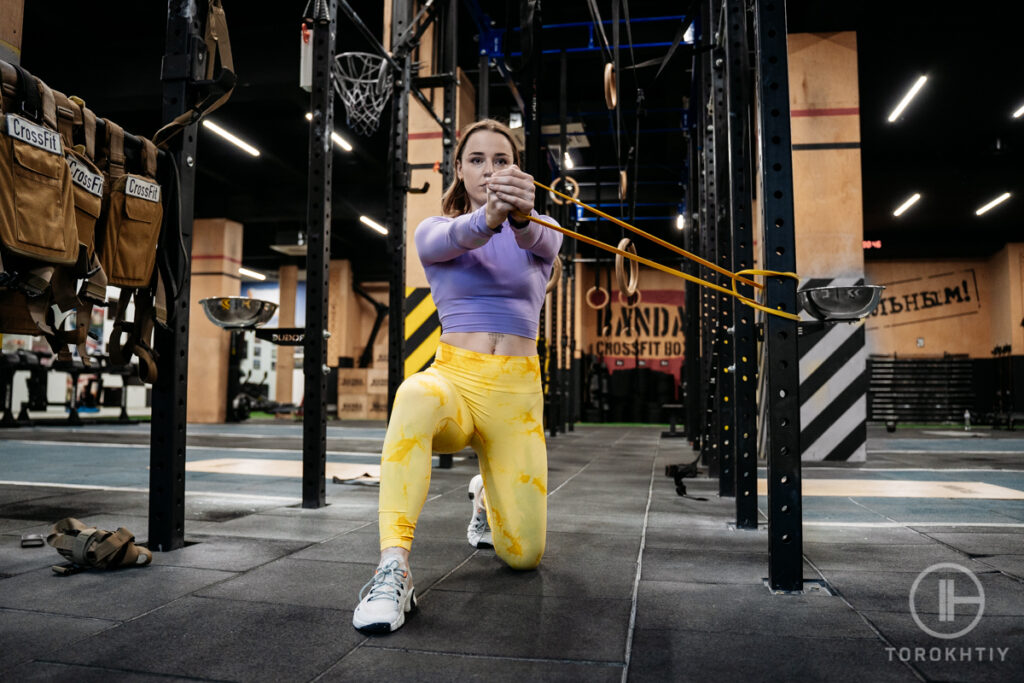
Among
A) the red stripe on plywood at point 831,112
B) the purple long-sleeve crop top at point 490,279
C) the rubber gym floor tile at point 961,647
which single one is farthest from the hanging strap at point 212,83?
the red stripe on plywood at point 831,112

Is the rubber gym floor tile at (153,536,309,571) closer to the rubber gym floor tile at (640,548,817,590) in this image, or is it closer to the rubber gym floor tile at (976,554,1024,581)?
the rubber gym floor tile at (640,548,817,590)

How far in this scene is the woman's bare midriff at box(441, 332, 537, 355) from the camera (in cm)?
185

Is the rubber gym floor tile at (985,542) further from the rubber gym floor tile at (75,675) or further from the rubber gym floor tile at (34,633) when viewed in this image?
the rubber gym floor tile at (34,633)

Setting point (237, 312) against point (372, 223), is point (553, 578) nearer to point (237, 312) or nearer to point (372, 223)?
point (237, 312)

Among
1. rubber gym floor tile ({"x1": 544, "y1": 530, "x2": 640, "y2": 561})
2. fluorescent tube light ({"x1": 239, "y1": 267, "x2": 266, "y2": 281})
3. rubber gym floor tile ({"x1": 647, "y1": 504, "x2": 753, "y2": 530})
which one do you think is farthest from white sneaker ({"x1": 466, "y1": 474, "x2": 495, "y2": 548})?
fluorescent tube light ({"x1": 239, "y1": 267, "x2": 266, "y2": 281})

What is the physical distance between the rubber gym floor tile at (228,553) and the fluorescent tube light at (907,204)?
1312cm

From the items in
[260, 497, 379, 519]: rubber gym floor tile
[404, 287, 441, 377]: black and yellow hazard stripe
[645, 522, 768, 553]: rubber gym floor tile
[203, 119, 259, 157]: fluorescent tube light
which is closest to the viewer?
[645, 522, 768, 553]: rubber gym floor tile

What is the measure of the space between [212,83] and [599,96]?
678 centimetres

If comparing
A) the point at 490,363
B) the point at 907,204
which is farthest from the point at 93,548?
the point at 907,204

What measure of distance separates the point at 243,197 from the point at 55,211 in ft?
35.6

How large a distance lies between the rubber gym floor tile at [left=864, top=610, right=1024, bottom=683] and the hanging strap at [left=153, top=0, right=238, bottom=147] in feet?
7.28

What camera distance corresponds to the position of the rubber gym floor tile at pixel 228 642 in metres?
1.23

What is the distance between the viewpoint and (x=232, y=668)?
48.6 inches

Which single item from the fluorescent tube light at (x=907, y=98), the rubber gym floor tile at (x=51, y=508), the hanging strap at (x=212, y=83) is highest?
the fluorescent tube light at (x=907, y=98)
